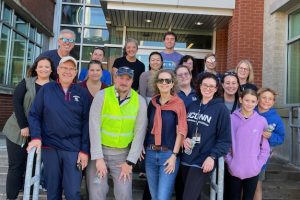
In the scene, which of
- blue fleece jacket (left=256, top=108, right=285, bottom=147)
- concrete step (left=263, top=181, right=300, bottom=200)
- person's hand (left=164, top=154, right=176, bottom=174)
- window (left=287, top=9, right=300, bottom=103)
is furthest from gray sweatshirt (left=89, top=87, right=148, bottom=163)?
window (left=287, top=9, right=300, bottom=103)

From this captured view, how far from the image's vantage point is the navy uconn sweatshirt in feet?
11.0

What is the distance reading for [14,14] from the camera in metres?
10.4

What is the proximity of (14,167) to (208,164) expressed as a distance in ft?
7.44

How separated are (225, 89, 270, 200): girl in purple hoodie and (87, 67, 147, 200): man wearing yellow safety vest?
1.00 m

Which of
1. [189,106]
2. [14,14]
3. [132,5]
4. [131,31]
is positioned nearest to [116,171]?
[189,106]

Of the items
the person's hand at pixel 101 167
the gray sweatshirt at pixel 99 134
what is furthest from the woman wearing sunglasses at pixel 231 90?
the person's hand at pixel 101 167

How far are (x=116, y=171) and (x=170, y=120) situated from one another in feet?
2.49

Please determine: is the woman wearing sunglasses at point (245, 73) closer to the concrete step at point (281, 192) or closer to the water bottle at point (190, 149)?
A: the water bottle at point (190, 149)

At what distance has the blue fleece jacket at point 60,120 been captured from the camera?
→ 3412 mm

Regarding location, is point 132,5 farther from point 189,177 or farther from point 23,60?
point 189,177

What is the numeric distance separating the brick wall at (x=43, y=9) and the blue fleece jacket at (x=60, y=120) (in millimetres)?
7807

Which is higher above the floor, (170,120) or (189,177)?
(170,120)

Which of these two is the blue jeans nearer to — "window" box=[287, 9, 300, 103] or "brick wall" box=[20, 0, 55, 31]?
"window" box=[287, 9, 300, 103]

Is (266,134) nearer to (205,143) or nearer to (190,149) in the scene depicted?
(205,143)
